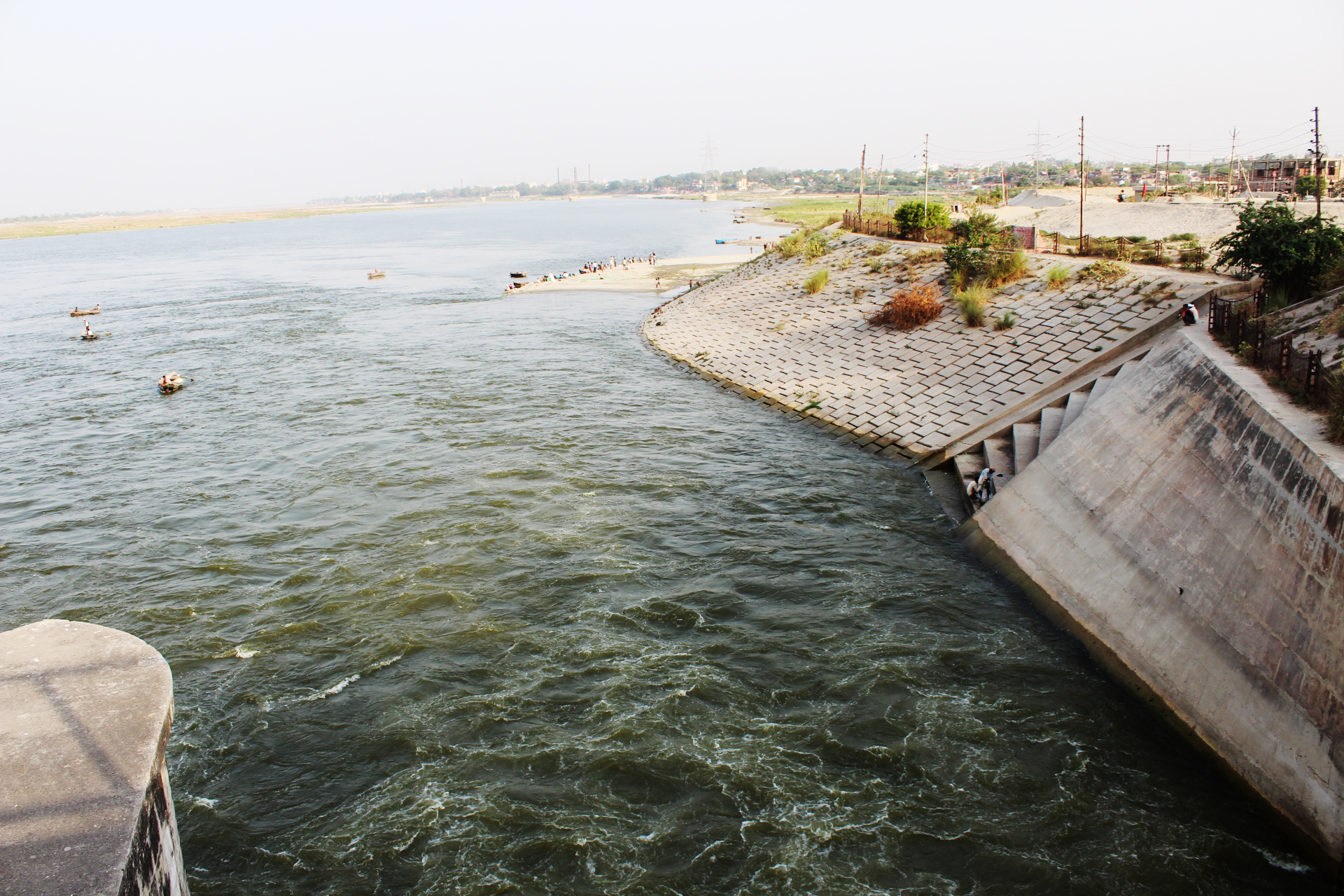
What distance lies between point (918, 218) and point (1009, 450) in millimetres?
27321

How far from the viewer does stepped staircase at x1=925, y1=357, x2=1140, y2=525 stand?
794 inches

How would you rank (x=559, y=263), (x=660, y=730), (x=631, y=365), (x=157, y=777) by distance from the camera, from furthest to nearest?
1. (x=559, y=263)
2. (x=631, y=365)
3. (x=660, y=730)
4. (x=157, y=777)

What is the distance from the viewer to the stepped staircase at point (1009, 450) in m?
20.2

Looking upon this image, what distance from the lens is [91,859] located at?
682 centimetres

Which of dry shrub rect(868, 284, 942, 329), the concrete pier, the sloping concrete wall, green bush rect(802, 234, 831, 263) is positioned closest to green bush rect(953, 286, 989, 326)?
dry shrub rect(868, 284, 942, 329)

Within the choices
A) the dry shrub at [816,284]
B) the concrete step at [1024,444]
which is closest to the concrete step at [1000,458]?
the concrete step at [1024,444]

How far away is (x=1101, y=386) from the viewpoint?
2092 centimetres

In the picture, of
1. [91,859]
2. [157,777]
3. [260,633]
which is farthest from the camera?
[260,633]

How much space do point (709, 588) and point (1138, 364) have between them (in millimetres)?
11762

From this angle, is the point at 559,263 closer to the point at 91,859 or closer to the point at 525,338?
the point at 525,338

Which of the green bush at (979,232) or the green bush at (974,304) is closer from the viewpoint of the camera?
the green bush at (974,304)

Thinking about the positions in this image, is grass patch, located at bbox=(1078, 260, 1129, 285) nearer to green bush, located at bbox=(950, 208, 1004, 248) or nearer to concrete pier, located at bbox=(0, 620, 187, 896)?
green bush, located at bbox=(950, 208, 1004, 248)

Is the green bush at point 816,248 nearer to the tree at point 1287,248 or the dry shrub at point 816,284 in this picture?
the dry shrub at point 816,284

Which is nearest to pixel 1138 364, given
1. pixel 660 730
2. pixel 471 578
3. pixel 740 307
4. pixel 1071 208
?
pixel 660 730
